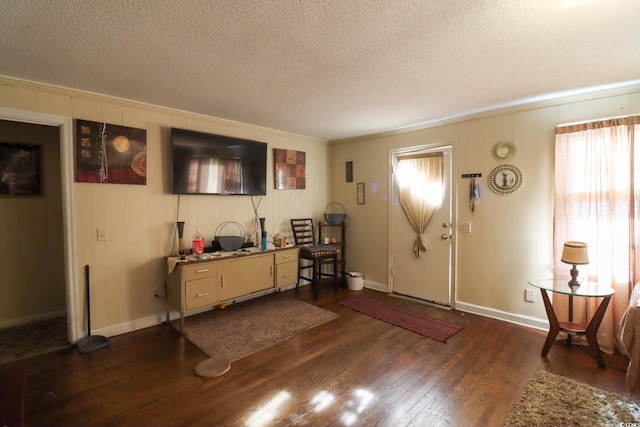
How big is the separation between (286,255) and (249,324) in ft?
3.27

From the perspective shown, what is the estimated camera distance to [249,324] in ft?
10.5

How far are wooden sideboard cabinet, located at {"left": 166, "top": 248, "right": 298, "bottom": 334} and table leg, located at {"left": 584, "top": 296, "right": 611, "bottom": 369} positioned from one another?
119 inches

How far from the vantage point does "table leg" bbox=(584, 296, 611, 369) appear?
7.61 ft

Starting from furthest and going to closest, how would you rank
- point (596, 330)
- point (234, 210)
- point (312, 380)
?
point (234, 210), point (596, 330), point (312, 380)

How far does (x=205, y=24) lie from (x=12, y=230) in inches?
131

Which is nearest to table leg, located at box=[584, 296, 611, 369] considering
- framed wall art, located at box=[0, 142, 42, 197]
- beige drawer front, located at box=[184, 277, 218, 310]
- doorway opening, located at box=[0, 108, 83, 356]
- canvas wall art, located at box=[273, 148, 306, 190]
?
beige drawer front, located at box=[184, 277, 218, 310]

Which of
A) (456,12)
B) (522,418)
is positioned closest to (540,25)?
(456,12)

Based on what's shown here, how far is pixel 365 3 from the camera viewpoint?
1.50 m

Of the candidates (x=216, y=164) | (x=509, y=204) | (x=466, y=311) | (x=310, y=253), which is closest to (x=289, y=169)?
(x=216, y=164)

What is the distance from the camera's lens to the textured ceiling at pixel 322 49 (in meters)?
1.55

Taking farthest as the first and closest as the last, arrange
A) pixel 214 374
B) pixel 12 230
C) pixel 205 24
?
pixel 12 230, pixel 214 374, pixel 205 24

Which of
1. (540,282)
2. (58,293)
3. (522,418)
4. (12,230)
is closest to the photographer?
(522,418)

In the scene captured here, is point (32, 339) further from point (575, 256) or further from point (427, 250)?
point (575, 256)

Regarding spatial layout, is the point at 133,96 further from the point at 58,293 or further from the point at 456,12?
the point at 456,12
